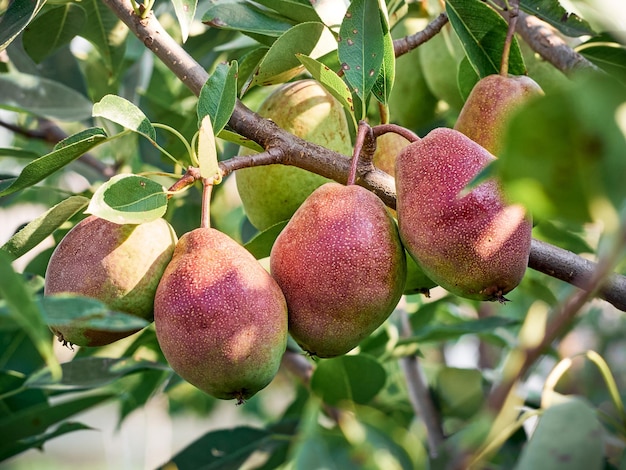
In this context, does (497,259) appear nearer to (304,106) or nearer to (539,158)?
(539,158)

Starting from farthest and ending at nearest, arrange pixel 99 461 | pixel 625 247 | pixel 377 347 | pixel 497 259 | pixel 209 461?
pixel 99 461 < pixel 377 347 < pixel 209 461 < pixel 497 259 < pixel 625 247

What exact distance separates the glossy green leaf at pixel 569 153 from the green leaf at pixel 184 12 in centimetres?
65

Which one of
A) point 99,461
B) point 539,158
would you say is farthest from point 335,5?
point 99,461

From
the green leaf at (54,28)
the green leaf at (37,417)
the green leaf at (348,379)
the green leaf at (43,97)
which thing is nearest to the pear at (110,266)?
the green leaf at (37,417)

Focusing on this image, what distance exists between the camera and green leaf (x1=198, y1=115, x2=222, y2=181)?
0.83 meters

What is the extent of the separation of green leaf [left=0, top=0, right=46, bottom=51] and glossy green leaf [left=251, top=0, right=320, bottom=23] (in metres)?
0.31

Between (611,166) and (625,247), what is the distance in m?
0.04

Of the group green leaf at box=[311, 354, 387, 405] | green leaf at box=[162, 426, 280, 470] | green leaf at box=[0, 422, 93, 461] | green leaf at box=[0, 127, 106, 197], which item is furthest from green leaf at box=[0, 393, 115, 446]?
green leaf at box=[0, 127, 106, 197]

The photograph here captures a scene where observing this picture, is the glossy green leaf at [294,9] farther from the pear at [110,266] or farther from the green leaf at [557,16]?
the pear at [110,266]

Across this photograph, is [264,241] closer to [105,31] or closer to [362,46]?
[362,46]

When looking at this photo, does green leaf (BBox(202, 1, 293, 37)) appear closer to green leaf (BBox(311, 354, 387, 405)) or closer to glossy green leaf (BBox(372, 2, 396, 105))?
glossy green leaf (BBox(372, 2, 396, 105))

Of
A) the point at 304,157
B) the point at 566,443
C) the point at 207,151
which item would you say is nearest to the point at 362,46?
the point at 304,157

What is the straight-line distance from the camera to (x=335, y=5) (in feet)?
3.89

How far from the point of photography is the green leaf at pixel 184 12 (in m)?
1.03
